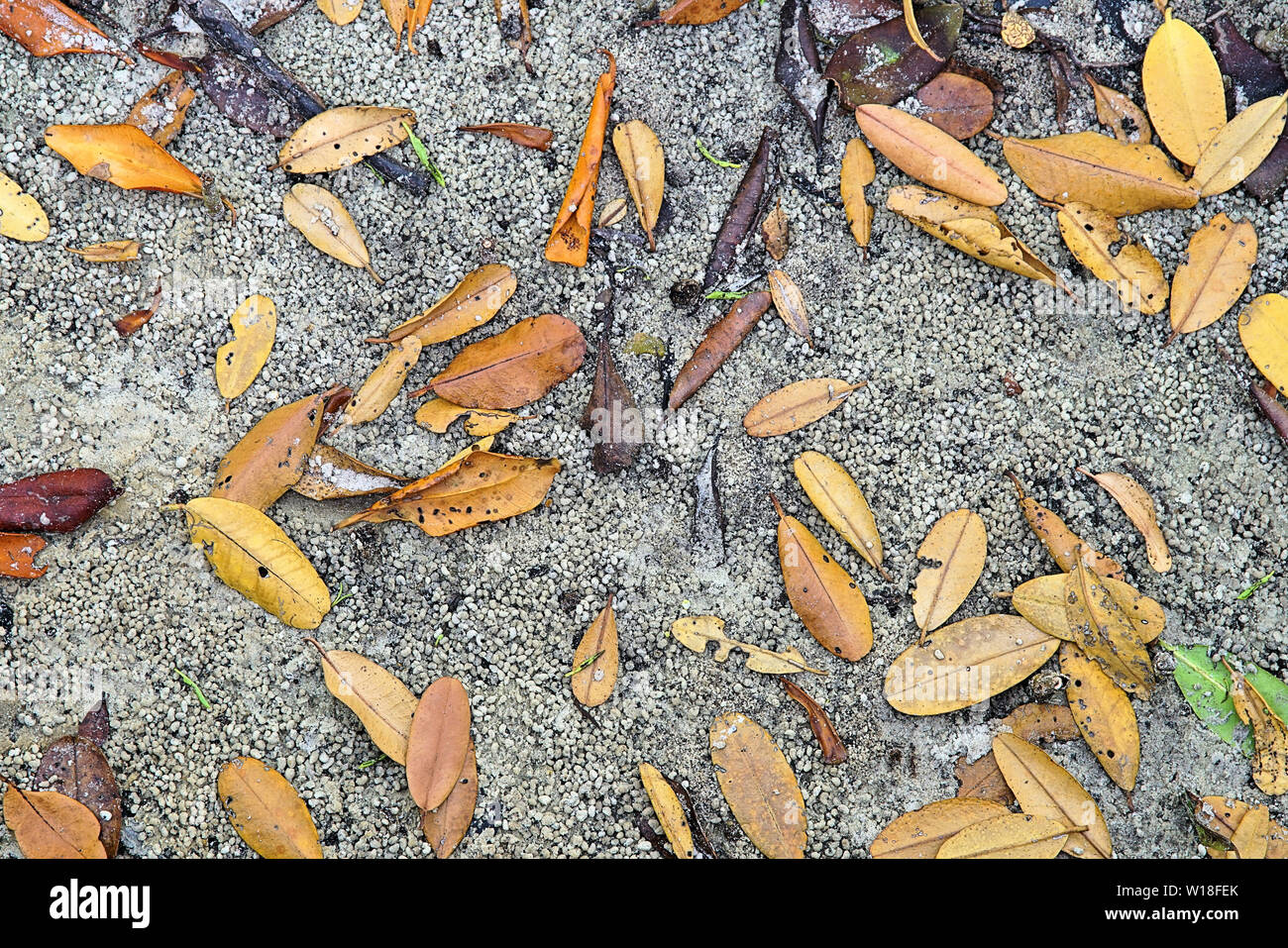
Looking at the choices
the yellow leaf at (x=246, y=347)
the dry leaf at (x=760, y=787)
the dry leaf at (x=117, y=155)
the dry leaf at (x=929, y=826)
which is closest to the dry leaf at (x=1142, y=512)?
the dry leaf at (x=929, y=826)

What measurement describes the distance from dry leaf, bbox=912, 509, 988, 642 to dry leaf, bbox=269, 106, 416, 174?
1340mm

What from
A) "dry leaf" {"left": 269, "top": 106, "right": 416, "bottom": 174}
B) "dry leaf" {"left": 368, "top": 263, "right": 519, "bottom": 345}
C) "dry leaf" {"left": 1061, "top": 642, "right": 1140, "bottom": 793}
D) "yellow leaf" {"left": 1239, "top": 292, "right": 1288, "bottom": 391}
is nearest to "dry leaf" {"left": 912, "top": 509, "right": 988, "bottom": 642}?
"dry leaf" {"left": 1061, "top": 642, "right": 1140, "bottom": 793}

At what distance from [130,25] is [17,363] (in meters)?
0.72

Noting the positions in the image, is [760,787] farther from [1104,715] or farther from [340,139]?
[340,139]

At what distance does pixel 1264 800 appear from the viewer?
5.94ft

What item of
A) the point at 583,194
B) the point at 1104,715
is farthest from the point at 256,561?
the point at 1104,715

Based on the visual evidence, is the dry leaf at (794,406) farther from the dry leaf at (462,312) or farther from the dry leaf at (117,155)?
the dry leaf at (117,155)

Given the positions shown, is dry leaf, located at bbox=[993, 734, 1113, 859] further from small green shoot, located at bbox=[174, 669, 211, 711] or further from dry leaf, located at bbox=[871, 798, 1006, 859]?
small green shoot, located at bbox=[174, 669, 211, 711]

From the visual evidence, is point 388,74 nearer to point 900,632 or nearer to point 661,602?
point 661,602

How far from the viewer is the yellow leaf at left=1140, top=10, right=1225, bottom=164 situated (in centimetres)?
187

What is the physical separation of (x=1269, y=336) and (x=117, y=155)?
2.29m

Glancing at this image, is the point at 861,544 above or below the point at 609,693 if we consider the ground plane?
above

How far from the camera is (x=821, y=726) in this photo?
181 cm
